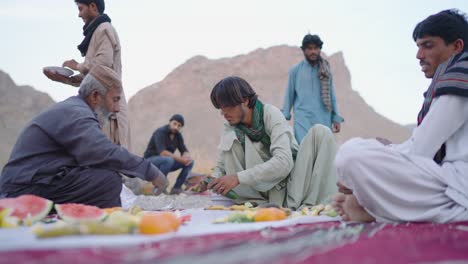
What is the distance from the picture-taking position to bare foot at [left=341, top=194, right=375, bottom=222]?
276cm

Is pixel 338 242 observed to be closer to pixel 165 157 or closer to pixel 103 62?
pixel 103 62

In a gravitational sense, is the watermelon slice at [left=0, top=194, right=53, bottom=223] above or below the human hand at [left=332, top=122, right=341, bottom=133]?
above

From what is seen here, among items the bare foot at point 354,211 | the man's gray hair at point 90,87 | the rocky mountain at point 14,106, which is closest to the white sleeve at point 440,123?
the bare foot at point 354,211

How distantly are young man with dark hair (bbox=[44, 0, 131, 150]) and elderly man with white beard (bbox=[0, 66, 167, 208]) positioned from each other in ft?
5.28

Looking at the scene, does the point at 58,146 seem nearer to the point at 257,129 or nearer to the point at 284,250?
the point at 257,129

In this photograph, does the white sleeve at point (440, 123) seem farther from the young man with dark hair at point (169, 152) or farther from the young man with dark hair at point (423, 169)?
the young man with dark hair at point (169, 152)

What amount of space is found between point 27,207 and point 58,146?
1092mm

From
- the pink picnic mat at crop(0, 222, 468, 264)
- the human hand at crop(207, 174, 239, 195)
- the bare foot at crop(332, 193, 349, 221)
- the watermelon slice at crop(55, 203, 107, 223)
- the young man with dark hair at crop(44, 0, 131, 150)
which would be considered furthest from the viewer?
the young man with dark hair at crop(44, 0, 131, 150)

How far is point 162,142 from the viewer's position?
1052 cm

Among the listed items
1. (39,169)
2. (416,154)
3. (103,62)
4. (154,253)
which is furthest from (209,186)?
(154,253)

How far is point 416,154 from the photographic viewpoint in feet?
8.88

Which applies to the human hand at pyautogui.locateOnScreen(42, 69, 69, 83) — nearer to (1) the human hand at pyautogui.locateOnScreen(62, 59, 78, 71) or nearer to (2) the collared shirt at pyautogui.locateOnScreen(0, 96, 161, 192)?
(1) the human hand at pyautogui.locateOnScreen(62, 59, 78, 71)

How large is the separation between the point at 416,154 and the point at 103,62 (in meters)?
3.84

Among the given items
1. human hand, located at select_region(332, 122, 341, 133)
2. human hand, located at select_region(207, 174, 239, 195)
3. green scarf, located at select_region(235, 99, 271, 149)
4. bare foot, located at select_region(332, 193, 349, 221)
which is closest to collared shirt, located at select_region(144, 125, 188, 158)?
human hand, located at select_region(332, 122, 341, 133)
